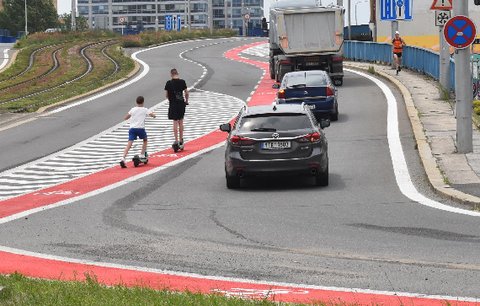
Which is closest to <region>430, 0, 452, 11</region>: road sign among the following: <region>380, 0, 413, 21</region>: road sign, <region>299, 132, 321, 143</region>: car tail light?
<region>299, 132, 321, 143</region>: car tail light

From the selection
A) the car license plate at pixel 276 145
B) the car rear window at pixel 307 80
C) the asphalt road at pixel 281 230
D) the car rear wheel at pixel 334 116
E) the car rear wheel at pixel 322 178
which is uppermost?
the car rear window at pixel 307 80

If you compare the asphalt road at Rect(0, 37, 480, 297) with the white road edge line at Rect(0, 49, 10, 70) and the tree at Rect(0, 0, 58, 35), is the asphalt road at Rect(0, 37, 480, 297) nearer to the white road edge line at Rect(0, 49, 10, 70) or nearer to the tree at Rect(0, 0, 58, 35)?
the white road edge line at Rect(0, 49, 10, 70)

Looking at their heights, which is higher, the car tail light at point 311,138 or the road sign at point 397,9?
the road sign at point 397,9

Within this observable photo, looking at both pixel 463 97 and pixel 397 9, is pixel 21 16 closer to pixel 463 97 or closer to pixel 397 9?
pixel 397 9

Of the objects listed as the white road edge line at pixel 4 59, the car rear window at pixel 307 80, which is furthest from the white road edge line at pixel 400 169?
the white road edge line at pixel 4 59

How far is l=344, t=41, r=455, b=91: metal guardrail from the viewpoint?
148ft

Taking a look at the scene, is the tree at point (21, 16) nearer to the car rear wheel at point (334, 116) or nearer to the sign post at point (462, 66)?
the car rear wheel at point (334, 116)

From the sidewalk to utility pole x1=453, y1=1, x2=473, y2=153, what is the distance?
0.26m

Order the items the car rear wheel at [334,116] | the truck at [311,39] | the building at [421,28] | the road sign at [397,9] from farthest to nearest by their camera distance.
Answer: the building at [421,28] → the road sign at [397,9] → the truck at [311,39] → the car rear wheel at [334,116]

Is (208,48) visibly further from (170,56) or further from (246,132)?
(246,132)

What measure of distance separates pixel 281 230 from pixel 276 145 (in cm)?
515

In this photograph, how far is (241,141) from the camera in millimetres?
20891

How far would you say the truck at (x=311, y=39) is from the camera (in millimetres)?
48781

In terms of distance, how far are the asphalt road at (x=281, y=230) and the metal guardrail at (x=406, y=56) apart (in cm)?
1841
